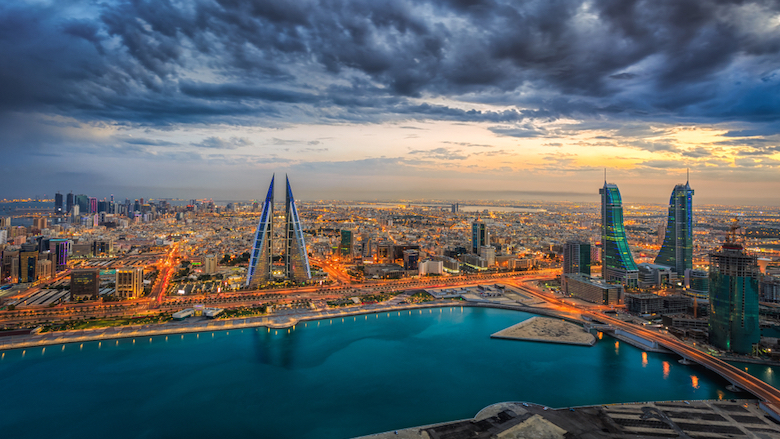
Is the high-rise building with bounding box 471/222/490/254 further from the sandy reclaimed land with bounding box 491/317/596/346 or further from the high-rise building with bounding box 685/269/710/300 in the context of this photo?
the sandy reclaimed land with bounding box 491/317/596/346

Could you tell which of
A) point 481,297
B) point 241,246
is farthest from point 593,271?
point 241,246

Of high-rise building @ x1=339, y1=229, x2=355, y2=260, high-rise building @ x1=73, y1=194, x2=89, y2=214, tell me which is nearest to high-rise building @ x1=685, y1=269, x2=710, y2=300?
high-rise building @ x1=339, y1=229, x2=355, y2=260

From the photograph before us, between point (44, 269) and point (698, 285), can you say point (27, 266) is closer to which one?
point (44, 269)

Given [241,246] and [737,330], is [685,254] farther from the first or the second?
[241,246]

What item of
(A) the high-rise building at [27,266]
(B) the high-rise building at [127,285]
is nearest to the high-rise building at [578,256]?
(B) the high-rise building at [127,285]

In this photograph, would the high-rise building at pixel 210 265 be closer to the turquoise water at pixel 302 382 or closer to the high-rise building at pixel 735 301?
the turquoise water at pixel 302 382

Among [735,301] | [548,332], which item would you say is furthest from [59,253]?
[735,301]
